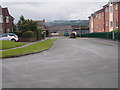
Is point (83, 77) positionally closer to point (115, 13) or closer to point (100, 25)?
point (115, 13)

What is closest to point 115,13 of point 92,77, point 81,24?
point 92,77

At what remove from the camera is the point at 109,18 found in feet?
132

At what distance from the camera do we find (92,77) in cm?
650

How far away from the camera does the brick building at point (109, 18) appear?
119ft

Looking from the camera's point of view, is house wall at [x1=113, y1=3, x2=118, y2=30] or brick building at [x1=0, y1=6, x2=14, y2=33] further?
brick building at [x1=0, y1=6, x2=14, y2=33]

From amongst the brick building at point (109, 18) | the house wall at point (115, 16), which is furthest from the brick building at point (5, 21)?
the house wall at point (115, 16)

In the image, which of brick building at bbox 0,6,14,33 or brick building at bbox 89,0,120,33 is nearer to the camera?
brick building at bbox 89,0,120,33

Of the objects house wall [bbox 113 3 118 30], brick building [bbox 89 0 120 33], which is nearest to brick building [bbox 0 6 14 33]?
brick building [bbox 89 0 120 33]

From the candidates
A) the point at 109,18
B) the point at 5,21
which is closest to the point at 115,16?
the point at 109,18

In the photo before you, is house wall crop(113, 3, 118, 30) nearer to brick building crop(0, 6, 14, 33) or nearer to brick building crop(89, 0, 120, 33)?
brick building crop(89, 0, 120, 33)

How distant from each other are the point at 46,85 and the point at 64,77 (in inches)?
42.2

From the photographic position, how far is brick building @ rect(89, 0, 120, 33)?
36312 mm

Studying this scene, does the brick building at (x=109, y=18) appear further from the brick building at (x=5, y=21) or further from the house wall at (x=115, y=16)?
the brick building at (x=5, y=21)

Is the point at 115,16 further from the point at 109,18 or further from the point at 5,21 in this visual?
the point at 5,21
